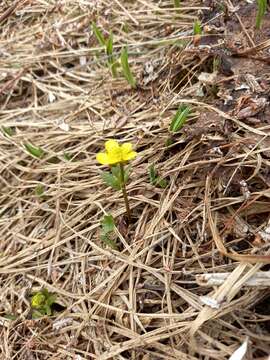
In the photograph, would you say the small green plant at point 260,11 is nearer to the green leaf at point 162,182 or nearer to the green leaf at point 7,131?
the green leaf at point 162,182

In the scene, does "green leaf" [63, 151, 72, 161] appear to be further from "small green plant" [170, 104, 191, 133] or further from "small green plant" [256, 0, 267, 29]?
"small green plant" [256, 0, 267, 29]

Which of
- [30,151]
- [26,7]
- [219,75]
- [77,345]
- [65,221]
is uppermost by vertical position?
[26,7]

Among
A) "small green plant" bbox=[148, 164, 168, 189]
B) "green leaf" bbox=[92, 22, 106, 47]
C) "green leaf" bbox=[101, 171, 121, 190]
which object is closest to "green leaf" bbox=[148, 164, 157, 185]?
"small green plant" bbox=[148, 164, 168, 189]

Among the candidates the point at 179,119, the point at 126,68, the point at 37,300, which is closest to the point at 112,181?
the point at 179,119

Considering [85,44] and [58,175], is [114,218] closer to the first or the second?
[58,175]

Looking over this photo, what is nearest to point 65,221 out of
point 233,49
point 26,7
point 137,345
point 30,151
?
point 30,151

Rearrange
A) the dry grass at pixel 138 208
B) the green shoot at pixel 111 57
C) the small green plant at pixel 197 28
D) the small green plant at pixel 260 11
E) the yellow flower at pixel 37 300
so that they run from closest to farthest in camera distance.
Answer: the dry grass at pixel 138 208
the yellow flower at pixel 37 300
the small green plant at pixel 260 11
the small green plant at pixel 197 28
the green shoot at pixel 111 57

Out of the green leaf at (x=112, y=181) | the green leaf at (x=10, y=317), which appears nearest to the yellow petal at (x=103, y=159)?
the green leaf at (x=112, y=181)
